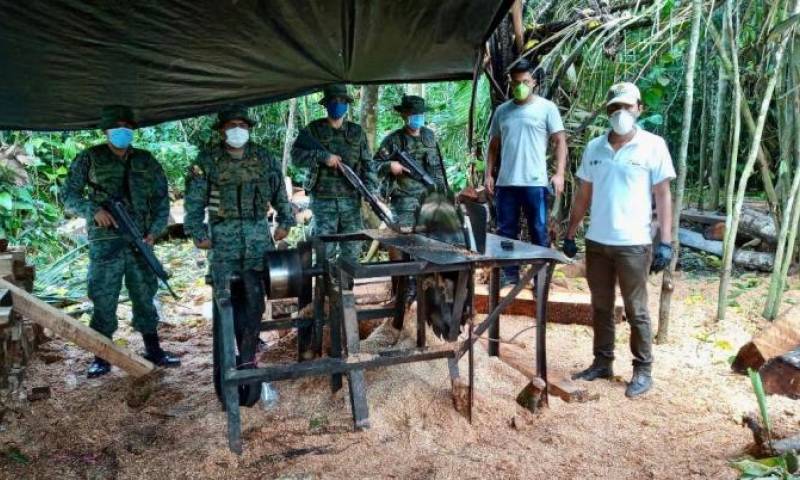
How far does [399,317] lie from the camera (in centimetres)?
413

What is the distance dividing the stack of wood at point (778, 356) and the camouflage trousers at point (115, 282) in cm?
405

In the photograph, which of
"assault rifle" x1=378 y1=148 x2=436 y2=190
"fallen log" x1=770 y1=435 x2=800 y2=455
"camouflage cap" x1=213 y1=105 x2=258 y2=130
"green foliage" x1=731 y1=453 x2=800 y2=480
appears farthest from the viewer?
"assault rifle" x1=378 y1=148 x2=436 y2=190

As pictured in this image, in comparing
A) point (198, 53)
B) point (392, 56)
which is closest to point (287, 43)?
point (198, 53)

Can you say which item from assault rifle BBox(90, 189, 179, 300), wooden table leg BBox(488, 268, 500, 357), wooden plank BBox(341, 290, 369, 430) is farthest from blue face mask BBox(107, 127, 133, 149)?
wooden table leg BBox(488, 268, 500, 357)

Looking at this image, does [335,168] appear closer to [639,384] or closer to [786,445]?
[639,384]

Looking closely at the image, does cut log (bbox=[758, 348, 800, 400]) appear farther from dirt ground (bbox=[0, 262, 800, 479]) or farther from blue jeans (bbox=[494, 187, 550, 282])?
blue jeans (bbox=[494, 187, 550, 282])

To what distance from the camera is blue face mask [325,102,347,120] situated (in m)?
4.96

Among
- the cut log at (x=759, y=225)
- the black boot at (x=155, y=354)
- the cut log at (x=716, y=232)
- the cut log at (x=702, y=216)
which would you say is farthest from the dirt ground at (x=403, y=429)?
the cut log at (x=702, y=216)

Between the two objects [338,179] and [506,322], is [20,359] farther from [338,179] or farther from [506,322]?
[506,322]

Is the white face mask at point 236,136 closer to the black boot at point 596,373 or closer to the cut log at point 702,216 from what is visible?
the black boot at point 596,373

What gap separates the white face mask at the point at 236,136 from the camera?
13.5 ft

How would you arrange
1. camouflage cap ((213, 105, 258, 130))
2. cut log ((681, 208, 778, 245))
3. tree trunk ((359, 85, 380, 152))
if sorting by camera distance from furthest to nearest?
tree trunk ((359, 85, 380, 152)) < cut log ((681, 208, 778, 245)) < camouflage cap ((213, 105, 258, 130))

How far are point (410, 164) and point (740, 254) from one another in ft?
12.9

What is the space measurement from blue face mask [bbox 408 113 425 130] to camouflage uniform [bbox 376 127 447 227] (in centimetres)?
10
